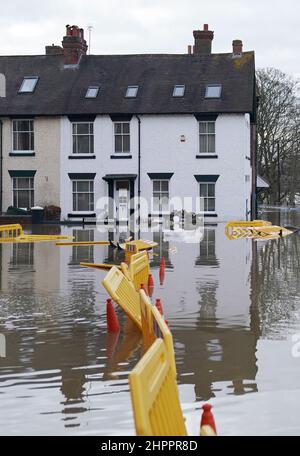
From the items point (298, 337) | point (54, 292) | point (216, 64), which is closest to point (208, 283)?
point (54, 292)

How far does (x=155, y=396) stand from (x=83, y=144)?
4007 cm

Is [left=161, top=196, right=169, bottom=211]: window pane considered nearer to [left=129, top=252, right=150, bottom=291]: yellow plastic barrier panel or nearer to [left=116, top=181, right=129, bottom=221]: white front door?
[left=116, top=181, right=129, bottom=221]: white front door

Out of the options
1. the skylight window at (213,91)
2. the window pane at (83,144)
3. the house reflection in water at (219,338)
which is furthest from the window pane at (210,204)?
the house reflection in water at (219,338)

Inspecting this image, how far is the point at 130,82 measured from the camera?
4497 cm

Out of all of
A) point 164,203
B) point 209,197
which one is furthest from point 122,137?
point 209,197

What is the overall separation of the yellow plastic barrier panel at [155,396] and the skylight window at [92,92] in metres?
39.6

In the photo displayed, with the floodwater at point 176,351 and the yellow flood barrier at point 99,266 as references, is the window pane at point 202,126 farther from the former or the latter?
the floodwater at point 176,351

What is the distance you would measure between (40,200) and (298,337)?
34856mm

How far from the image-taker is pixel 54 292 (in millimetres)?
15406

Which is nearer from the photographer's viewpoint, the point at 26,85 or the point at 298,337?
the point at 298,337

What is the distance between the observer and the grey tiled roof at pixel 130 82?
43312 millimetres

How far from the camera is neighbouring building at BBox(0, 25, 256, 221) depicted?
1703 inches

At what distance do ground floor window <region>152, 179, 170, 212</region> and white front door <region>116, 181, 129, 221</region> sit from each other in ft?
4.81

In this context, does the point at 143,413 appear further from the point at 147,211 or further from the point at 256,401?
the point at 147,211
